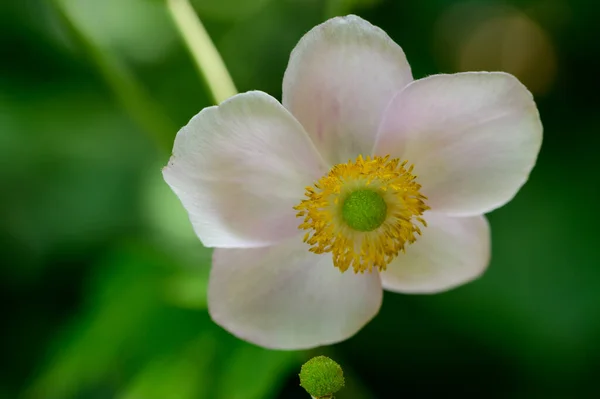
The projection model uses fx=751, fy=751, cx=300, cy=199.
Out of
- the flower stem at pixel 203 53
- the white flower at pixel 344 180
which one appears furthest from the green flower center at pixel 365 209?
the flower stem at pixel 203 53

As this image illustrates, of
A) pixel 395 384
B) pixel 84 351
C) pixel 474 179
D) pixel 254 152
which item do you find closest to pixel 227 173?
pixel 254 152

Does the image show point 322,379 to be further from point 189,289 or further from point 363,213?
point 189,289

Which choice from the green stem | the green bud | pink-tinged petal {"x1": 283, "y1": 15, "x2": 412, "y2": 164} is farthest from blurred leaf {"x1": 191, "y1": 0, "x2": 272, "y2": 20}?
the green bud

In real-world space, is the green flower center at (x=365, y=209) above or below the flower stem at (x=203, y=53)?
below

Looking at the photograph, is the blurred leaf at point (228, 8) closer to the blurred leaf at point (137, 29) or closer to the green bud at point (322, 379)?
the blurred leaf at point (137, 29)

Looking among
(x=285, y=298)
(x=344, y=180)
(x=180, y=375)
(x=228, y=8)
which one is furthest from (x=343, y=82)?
(x=228, y=8)

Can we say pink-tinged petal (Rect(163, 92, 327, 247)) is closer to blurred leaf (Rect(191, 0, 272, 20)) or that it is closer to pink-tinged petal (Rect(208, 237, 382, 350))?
pink-tinged petal (Rect(208, 237, 382, 350))

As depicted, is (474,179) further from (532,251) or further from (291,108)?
(532,251)

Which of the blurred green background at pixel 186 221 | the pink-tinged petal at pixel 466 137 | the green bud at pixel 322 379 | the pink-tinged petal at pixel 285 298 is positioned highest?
the green bud at pixel 322 379
